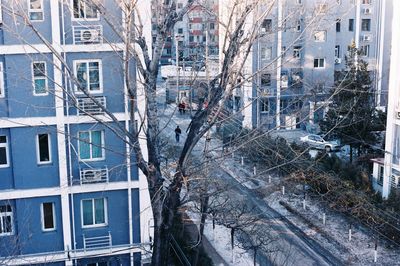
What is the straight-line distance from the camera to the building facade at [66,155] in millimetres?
9375

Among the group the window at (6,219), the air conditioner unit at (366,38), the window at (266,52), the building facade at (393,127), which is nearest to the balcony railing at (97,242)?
the window at (6,219)

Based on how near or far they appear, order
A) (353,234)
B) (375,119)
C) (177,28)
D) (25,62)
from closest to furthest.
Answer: (25,62) < (353,234) < (375,119) < (177,28)

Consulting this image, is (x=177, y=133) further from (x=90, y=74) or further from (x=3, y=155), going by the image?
(x=3, y=155)

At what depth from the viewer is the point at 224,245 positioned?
503 inches

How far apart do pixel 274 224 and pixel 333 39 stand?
13218 millimetres

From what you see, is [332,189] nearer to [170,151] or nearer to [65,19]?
[170,151]

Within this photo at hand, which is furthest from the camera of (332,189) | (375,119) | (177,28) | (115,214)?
(177,28)

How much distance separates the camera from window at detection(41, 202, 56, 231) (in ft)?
32.7

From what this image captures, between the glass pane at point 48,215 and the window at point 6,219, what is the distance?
584mm

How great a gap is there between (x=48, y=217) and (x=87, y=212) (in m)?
0.70

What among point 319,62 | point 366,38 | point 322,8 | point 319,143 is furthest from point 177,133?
point 322,8

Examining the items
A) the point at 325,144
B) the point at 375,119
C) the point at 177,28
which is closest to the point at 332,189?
the point at 375,119

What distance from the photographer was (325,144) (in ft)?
68.5

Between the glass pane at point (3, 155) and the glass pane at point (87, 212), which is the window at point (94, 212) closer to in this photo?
the glass pane at point (87, 212)
